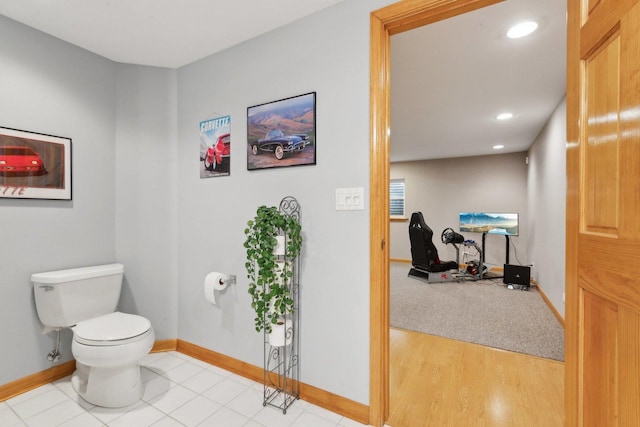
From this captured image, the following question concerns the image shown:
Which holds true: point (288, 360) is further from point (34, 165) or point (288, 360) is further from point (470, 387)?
point (34, 165)

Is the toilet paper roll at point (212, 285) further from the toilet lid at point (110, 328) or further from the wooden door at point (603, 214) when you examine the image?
the wooden door at point (603, 214)

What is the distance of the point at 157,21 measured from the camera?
5.98ft

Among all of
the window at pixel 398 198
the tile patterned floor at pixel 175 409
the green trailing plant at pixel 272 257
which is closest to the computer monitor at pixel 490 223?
the window at pixel 398 198

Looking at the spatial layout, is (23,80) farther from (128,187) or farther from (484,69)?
(484,69)

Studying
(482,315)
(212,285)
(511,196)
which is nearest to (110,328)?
(212,285)

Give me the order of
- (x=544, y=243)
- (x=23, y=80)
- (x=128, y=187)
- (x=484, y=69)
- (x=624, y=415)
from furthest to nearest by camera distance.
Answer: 1. (x=544, y=243)
2. (x=484, y=69)
3. (x=128, y=187)
4. (x=23, y=80)
5. (x=624, y=415)

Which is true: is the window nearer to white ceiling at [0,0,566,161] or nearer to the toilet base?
white ceiling at [0,0,566,161]

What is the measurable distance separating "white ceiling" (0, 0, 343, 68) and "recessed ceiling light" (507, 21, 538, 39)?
131 cm

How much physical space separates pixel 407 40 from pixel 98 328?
9.30 feet

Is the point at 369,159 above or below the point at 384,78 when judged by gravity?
below

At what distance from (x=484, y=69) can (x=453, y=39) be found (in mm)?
668

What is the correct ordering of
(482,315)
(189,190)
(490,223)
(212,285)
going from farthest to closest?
(490,223)
(482,315)
(189,190)
(212,285)

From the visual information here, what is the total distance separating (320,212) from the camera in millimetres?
1737

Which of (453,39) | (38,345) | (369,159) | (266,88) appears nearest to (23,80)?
(266,88)
